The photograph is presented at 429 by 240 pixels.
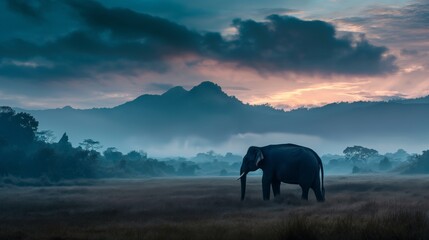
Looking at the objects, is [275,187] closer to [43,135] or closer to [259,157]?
[259,157]

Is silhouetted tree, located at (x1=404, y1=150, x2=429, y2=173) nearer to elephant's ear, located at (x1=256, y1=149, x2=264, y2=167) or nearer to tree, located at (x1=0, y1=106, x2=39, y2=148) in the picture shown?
tree, located at (x1=0, y1=106, x2=39, y2=148)

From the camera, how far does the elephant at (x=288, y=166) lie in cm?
2584

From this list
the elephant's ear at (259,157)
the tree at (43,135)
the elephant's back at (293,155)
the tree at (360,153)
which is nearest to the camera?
the elephant's back at (293,155)

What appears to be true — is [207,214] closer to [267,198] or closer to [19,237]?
[267,198]

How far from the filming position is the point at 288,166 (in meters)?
26.3

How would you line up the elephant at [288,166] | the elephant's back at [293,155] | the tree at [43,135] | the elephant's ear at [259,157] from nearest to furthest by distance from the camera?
the elephant at [288,166], the elephant's back at [293,155], the elephant's ear at [259,157], the tree at [43,135]

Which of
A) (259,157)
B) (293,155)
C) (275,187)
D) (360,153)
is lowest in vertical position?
(275,187)

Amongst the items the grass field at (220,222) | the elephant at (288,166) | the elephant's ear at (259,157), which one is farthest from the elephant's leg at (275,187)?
the grass field at (220,222)

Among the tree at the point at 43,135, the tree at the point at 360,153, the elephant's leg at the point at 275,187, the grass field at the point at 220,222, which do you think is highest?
the tree at the point at 43,135

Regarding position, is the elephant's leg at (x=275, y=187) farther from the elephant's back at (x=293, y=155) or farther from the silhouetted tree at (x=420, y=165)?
the silhouetted tree at (x=420, y=165)

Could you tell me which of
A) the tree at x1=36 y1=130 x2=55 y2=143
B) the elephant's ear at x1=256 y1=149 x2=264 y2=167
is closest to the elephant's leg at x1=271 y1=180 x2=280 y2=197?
the elephant's ear at x1=256 y1=149 x2=264 y2=167

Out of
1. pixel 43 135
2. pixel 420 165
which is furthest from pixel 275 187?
pixel 43 135

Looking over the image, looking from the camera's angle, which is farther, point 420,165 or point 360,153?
point 360,153

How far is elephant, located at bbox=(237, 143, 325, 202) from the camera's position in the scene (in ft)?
84.8
